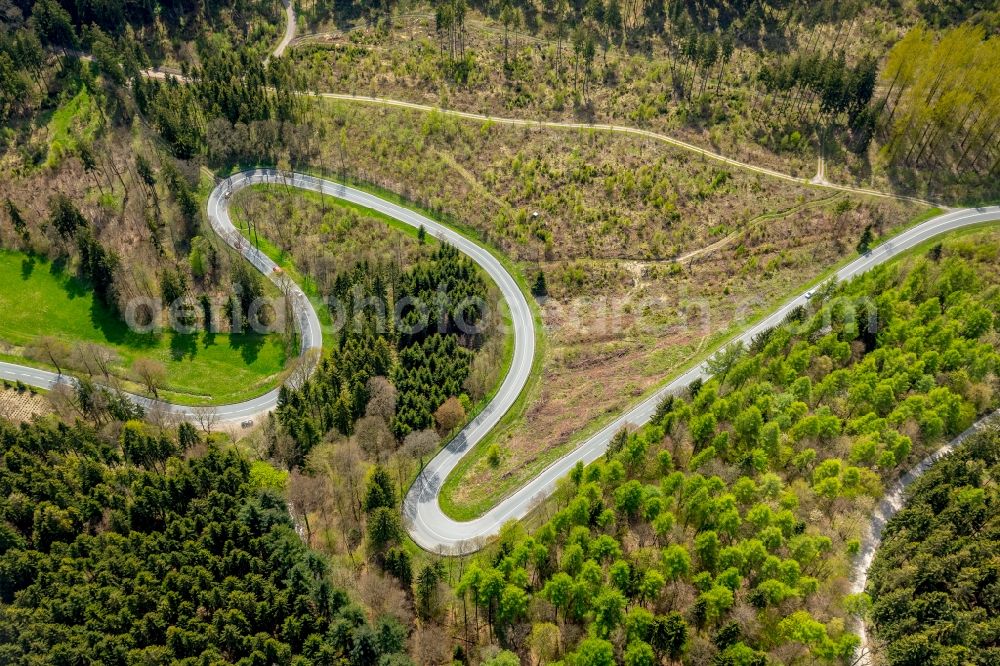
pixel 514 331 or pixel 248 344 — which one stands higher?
pixel 514 331

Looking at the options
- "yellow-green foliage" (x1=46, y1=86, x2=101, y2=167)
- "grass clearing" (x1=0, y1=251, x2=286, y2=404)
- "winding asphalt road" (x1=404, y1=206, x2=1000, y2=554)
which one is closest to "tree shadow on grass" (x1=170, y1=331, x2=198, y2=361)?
"grass clearing" (x1=0, y1=251, x2=286, y2=404)

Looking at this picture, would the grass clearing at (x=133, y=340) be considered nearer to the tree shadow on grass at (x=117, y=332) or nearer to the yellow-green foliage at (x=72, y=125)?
the tree shadow on grass at (x=117, y=332)

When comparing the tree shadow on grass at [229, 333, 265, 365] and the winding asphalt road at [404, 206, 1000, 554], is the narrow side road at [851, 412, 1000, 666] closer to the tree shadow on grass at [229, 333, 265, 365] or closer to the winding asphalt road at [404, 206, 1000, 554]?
the winding asphalt road at [404, 206, 1000, 554]

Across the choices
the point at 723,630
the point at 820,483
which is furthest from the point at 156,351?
the point at 820,483

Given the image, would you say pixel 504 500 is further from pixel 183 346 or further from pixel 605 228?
pixel 183 346

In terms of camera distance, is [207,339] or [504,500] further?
[207,339]

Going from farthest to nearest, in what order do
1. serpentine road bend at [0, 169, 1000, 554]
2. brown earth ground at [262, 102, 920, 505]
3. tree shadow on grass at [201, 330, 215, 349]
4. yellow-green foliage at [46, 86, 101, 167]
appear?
yellow-green foliage at [46, 86, 101, 167], tree shadow on grass at [201, 330, 215, 349], brown earth ground at [262, 102, 920, 505], serpentine road bend at [0, 169, 1000, 554]

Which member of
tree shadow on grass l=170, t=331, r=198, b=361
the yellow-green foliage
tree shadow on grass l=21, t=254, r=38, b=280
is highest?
the yellow-green foliage

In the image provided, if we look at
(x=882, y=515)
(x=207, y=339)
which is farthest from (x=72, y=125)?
(x=882, y=515)
